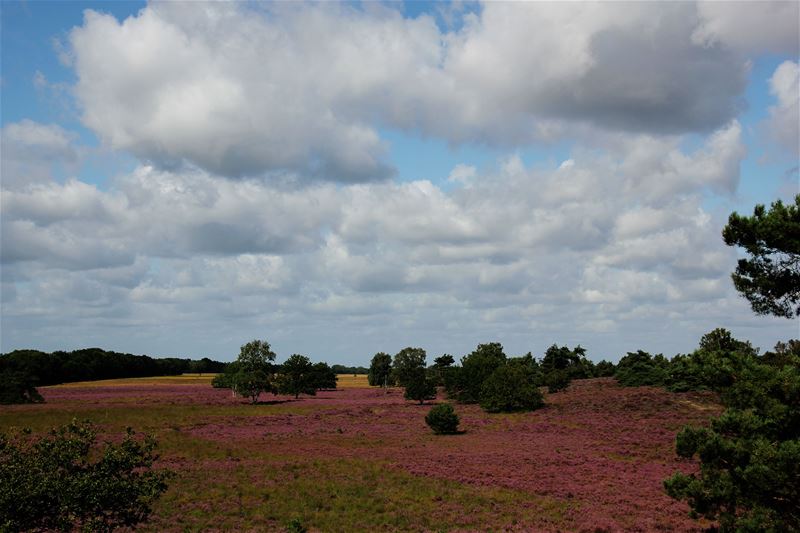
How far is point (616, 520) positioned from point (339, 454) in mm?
22342

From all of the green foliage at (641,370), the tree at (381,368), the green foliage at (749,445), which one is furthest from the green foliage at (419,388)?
the green foliage at (749,445)

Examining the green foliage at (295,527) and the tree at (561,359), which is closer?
the green foliage at (295,527)

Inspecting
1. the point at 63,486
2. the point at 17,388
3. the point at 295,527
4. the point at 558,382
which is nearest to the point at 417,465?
the point at 295,527

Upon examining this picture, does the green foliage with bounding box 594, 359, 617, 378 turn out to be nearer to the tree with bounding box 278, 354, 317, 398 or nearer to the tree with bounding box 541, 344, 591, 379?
the tree with bounding box 541, 344, 591, 379

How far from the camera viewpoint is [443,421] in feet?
176

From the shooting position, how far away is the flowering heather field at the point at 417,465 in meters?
26.0

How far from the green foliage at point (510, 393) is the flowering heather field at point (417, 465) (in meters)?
2.52

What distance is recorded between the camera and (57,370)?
132 metres

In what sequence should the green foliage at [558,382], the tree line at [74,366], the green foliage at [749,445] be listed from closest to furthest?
1. the green foliage at [749,445]
2. the tree line at [74,366]
3. the green foliage at [558,382]

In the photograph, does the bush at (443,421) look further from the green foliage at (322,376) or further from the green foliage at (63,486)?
the green foliage at (322,376)

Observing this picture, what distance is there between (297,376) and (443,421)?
4886 centimetres

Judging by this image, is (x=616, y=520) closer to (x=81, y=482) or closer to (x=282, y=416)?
(x=81, y=482)

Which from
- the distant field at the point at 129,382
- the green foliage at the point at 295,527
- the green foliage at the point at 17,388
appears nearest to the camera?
the green foliage at the point at 295,527

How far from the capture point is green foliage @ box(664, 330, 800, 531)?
15.0m
